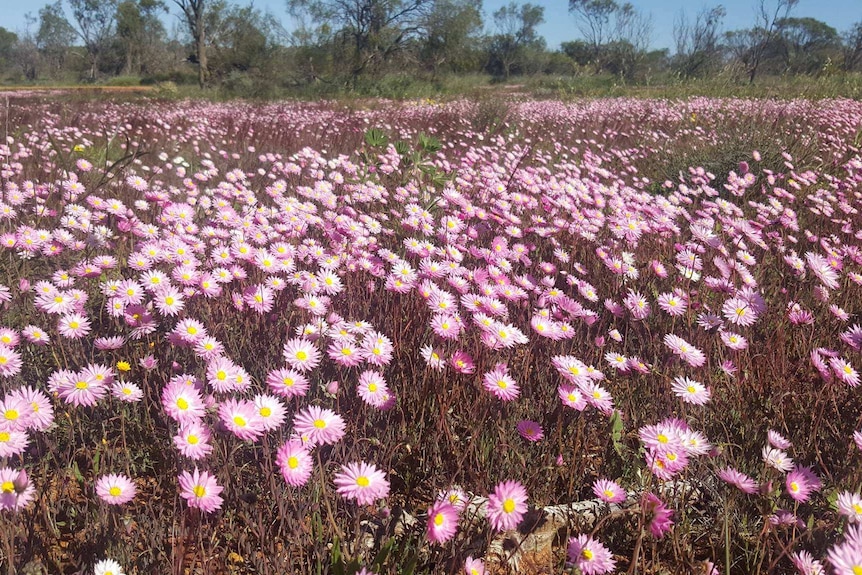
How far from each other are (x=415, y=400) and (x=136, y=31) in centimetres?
7417

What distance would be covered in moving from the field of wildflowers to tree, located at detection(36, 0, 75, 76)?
309 feet

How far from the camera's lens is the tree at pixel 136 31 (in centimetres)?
5975

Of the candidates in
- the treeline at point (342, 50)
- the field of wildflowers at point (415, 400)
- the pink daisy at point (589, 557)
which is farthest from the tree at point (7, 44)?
the pink daisy at point (589, 557)

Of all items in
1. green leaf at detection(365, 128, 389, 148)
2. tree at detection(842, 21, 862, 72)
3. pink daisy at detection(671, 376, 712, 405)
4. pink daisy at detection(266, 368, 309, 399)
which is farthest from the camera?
tree at detection(842, 21, 862, 72)

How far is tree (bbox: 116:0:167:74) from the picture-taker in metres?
59.8

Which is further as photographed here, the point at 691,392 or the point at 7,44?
the point at 7,44

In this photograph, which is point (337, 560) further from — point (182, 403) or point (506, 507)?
point (182, 403)

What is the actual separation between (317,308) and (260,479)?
731 mm

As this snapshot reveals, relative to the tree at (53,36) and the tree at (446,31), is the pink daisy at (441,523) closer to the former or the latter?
the tree at (446,31)

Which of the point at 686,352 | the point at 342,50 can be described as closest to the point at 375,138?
the point at 686,352

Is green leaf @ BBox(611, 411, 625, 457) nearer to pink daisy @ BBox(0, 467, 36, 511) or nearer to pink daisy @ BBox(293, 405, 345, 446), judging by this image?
pink daisy @ BBox(293, 405, 345, 446)

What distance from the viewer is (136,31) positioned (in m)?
61.2

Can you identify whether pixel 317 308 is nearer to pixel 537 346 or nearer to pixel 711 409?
pixel 537 346

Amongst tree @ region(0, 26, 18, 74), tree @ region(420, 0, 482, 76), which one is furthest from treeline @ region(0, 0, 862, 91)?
tree @ region(0, 26, 18, 74)
